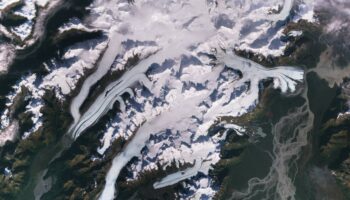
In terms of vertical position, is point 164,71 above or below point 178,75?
above

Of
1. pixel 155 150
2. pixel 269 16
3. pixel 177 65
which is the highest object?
pixel 269 16

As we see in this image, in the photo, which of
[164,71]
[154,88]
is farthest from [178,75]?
[154,88]

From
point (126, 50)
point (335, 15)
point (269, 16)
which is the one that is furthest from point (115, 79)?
point (335, 15)

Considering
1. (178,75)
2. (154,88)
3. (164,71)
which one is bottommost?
(154,88)

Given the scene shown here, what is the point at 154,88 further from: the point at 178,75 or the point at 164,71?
the point at 178,75

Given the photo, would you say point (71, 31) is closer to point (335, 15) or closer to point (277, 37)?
point (277, 37)

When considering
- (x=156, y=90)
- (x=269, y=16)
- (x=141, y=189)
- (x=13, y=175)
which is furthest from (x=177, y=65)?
(x=13, y=175)

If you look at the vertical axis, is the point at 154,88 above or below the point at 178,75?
below

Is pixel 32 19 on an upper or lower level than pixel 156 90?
upper

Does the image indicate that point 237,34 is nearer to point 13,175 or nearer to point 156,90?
point 156,90
